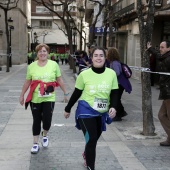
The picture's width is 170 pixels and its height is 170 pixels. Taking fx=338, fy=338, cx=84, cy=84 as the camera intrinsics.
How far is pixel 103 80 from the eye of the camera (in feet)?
14.3

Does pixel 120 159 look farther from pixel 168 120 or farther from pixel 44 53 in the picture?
pixel 44 53

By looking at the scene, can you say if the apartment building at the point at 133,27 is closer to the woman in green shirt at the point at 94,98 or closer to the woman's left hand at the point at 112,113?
the woman in green shirt at the point at 94,98

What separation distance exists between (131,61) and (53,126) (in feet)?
49.3

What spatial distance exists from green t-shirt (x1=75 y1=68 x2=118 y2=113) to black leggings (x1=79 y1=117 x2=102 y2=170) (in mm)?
177

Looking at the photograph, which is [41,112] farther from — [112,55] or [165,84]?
[112,55]

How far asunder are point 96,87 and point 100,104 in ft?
0.77

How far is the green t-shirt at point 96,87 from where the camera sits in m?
4.35

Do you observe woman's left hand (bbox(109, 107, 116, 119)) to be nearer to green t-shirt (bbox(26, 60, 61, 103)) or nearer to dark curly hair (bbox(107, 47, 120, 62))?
green t-shirt (bbox(26, 60, 61, 103))

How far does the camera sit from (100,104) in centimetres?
439

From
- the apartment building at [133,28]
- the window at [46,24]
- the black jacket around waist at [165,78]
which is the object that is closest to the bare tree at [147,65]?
the black jacket around waist at [165,78]

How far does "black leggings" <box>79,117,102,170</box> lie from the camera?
14.3ft

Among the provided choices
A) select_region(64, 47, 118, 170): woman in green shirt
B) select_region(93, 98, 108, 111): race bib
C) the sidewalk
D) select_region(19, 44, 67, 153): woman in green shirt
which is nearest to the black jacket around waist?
the sidewalk

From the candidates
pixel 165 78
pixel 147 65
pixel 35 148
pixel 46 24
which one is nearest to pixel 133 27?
pixel 147 65

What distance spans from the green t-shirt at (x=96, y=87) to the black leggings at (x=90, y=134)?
0.58 feet
